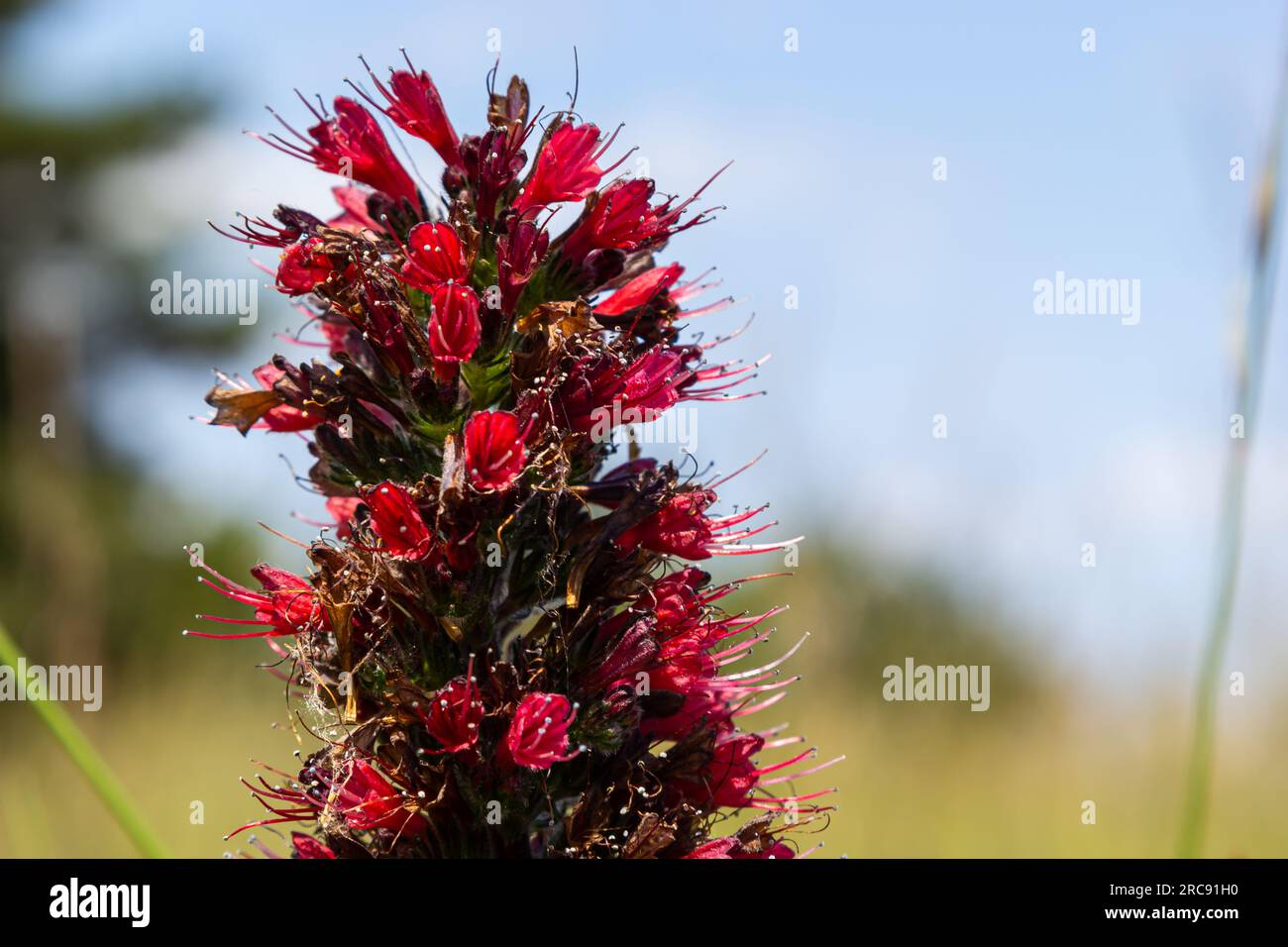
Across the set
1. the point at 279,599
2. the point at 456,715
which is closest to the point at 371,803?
the point at 456,715

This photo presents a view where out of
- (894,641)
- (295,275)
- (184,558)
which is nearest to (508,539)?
(295,275)

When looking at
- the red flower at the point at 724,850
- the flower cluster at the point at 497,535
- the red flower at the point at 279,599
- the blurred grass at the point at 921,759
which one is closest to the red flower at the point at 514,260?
the flower cluster at the point at 497,535

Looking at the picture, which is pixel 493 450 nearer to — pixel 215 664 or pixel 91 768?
pixel 91 768

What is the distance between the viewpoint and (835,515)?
484 inches

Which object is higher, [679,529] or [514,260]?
[514,260]

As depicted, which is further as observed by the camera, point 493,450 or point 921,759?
point 921,759

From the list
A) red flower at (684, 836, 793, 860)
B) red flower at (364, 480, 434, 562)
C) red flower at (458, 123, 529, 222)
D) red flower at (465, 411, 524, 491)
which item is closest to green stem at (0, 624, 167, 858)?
red flower at (364, 480, 434, 562)

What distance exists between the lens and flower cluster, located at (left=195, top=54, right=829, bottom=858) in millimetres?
3180

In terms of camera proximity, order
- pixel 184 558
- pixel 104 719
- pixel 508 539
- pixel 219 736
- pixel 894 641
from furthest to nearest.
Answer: pixel 184 558 → pixel 104 719 → pixel 219 736 → pixel 894 641 → pixel 508 539

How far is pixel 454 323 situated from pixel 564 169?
65 cm

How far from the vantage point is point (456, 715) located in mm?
3084
